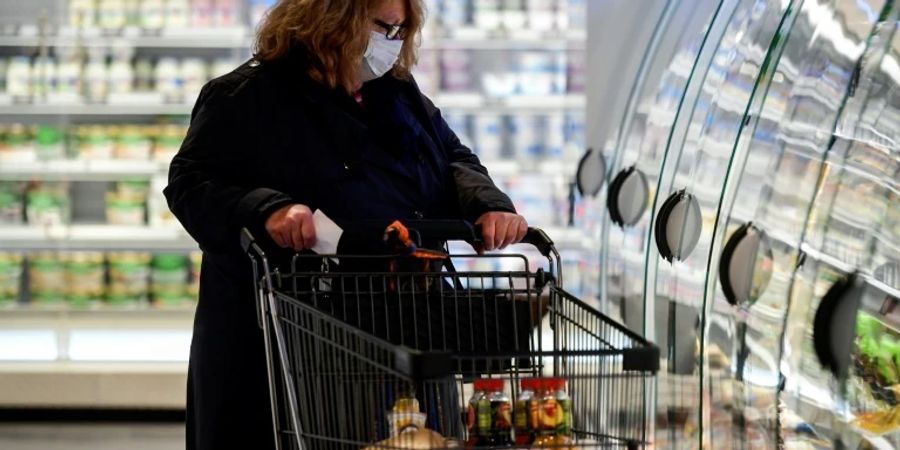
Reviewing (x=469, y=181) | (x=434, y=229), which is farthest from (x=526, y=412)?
(x=469, y=181)

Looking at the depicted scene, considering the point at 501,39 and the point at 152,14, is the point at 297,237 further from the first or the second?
Answer: the point at 152,14

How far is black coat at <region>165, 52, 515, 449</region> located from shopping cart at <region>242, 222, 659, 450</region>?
156 millimetres

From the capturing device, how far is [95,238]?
6367 mm

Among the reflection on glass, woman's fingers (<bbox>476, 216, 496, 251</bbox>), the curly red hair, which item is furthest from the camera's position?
the reflection on glass

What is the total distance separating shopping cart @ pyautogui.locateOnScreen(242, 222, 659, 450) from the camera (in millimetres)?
1916

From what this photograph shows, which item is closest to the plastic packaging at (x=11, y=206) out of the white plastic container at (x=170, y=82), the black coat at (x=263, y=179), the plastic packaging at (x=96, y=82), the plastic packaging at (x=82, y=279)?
the plastic packaging at (x=82, y=279)

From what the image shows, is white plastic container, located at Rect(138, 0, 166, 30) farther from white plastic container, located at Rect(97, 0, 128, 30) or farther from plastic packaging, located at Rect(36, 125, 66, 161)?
plastic packaging, located at Rect(36, 125, 66, 161)

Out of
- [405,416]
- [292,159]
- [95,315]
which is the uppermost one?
[292,159]

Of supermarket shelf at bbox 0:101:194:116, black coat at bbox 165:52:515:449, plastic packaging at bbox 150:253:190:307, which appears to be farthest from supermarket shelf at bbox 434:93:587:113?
black coat at bbox 165:52:515:449

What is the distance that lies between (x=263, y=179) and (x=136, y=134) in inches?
155

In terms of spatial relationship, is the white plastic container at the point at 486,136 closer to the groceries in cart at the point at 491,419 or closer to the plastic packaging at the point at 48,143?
the plastic packaging at the point at 48,143

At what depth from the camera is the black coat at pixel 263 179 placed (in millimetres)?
2613

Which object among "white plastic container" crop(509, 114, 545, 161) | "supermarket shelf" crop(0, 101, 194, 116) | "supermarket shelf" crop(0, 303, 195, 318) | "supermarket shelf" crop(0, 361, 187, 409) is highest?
"supermarket shelf" crop(0, 101, 194, 116)

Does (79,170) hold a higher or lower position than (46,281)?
higher
